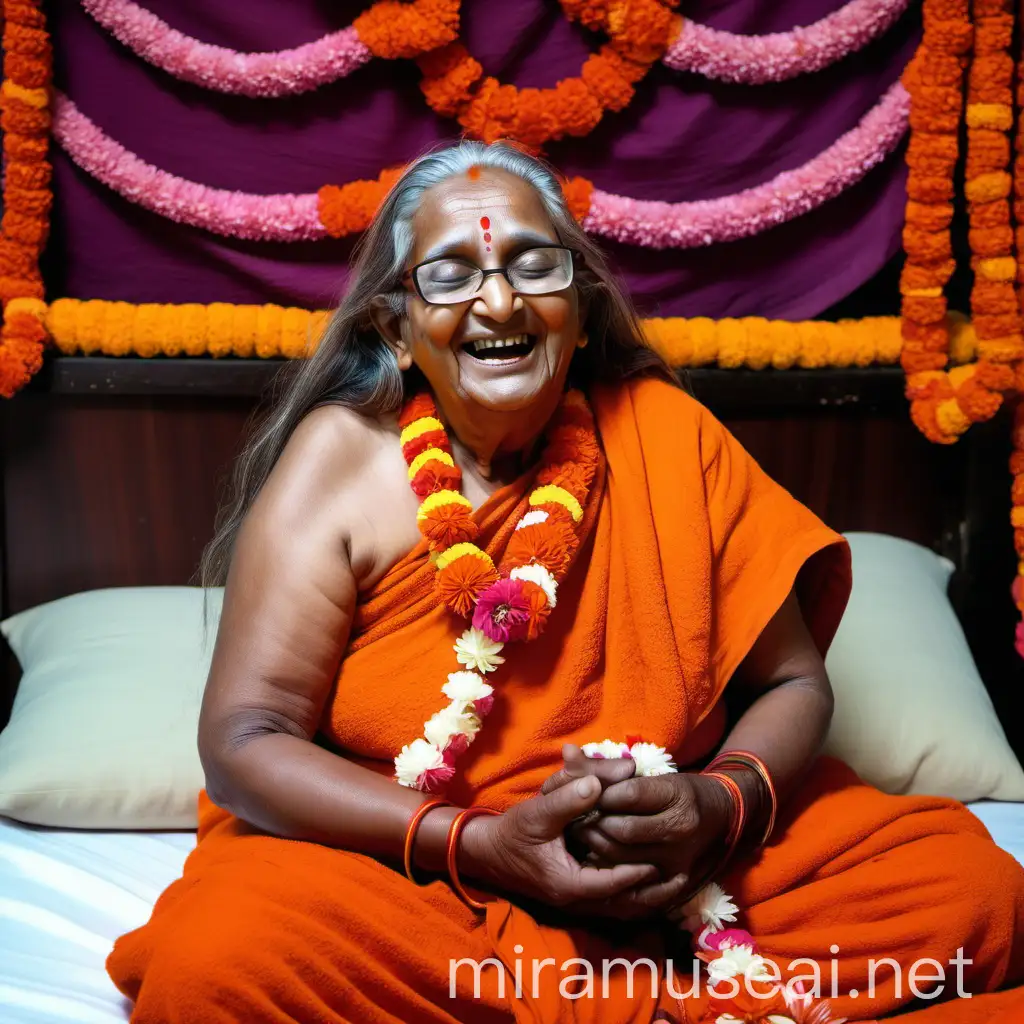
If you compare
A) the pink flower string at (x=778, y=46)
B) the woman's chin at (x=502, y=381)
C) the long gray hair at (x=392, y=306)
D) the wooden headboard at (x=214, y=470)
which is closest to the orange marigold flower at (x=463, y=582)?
the woman's chin at (x=502, y=381)

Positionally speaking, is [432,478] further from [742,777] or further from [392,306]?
[742,777]

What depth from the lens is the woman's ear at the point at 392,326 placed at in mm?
2176

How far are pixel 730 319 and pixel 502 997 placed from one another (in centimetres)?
170

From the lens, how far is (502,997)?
1.78 metres

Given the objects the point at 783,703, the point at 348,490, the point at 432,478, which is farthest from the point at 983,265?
the point at 348,490

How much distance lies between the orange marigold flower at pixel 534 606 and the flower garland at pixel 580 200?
1.11 meters

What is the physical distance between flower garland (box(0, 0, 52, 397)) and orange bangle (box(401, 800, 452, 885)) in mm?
1440

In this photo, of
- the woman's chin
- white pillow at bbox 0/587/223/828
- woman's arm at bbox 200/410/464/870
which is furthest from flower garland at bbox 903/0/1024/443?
white pillow at bbox 0/587/223/828

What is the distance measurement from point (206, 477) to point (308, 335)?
46cm

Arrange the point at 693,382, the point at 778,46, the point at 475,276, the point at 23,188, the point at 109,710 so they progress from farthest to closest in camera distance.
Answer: the point at 693,382
the point at 778,46
the point at 23,188
the point at 109,710
the point at 475,276

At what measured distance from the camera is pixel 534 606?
198 cm

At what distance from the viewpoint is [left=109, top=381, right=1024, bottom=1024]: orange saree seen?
5.64ft

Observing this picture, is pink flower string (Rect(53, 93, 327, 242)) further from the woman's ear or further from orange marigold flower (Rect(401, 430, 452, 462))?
orange marigold flower (Rect(401, 430, 452, 462))

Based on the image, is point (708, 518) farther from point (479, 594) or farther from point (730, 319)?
point (730, 319)
